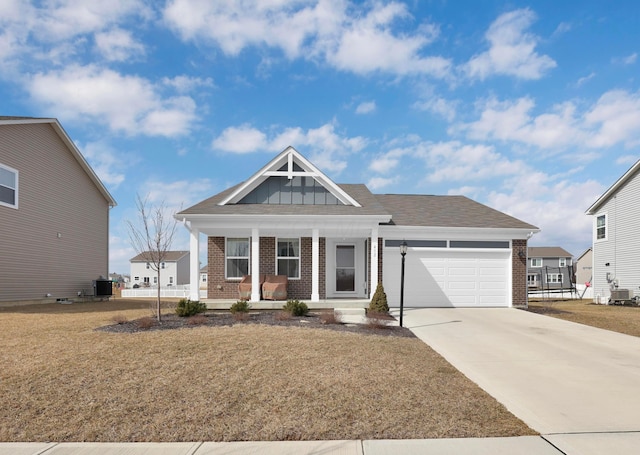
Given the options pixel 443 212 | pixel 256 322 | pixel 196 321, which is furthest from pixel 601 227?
pixel 196 321

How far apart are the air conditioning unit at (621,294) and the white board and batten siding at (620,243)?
0.46 m

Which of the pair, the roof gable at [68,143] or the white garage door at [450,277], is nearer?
the white garage door at [450,277]

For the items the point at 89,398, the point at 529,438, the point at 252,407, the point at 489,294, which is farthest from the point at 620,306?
the point at 89,398

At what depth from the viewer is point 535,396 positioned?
6191 mm

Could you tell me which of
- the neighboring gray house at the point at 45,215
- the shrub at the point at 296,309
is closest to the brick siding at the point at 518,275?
the shrub at the point at 296,309

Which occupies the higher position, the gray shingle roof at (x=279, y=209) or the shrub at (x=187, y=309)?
the gray shingle roof at (x=279, y=209)

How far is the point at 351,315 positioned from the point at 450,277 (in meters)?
5.31

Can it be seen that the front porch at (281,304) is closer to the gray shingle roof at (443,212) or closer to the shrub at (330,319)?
the shrub at (330,319)

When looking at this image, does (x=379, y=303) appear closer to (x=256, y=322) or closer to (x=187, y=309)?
(x=256, y=322)

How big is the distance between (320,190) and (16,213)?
13.5 meters

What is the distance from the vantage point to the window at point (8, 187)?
18.2 metres

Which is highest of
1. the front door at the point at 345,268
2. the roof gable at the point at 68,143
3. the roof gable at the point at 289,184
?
the roof gable at the point at 68,143

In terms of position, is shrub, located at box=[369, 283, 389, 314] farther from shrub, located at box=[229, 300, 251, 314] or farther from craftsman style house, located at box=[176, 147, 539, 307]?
shrub, located at box=[229, 300, 251, 314]

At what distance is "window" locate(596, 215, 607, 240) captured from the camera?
25.9m
